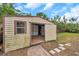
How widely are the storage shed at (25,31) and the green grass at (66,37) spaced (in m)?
0.11

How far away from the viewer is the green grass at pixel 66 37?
287 centimetres

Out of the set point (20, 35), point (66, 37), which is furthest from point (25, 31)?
point (66, 37)

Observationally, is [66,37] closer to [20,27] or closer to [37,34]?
[37,34]

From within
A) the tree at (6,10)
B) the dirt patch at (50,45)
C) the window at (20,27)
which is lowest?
the dirt patch at (50,45)

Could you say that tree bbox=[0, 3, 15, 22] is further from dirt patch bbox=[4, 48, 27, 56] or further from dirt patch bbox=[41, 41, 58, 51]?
dirt patch bbox=[41, 41, 58, 51]

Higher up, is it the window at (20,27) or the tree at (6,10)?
the tree at (6,10)

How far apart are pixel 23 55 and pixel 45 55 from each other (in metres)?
0.42

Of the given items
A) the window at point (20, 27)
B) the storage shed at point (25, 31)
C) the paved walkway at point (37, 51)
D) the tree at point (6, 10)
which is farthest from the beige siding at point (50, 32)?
the tree at point (6, 10)

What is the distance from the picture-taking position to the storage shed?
2822 millimetres

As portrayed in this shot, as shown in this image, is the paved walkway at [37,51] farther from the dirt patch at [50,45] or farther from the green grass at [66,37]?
the green grass at [66,37]

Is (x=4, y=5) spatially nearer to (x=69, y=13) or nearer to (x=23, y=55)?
(x=23, y=55)

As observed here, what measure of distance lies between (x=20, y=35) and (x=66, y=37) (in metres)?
0.88

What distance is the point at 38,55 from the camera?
287cm

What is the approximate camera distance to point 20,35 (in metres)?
2.88
